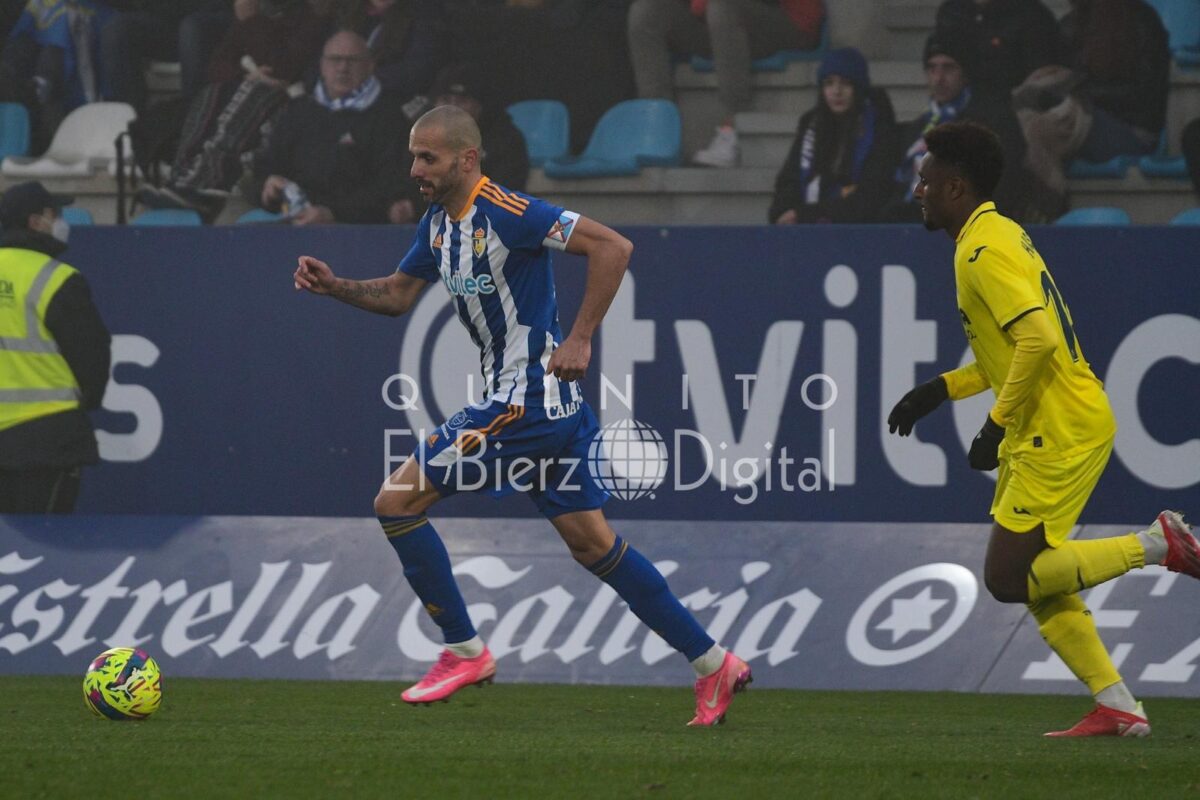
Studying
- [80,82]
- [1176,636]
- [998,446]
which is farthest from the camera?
[80,82]

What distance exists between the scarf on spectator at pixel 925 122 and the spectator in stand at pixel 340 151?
285 cm

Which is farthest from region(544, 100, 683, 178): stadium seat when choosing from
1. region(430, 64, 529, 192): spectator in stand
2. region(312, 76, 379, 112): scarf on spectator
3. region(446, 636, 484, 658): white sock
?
region(446, 636, 484, 658): white sock

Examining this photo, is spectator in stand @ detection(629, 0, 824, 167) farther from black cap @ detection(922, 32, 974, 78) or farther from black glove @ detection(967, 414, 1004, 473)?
black glove @ detection(967, 414, 1004, 473)

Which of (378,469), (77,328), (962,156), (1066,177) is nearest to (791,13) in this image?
(1066,177)

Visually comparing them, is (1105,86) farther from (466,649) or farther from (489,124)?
(466,649)

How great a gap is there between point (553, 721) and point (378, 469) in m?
3.41

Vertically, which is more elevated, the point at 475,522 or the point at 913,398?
the point at 913,398

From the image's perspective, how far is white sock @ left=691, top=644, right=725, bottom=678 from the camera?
18.6 feet

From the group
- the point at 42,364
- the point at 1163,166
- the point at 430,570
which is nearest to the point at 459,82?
the point at 42,364

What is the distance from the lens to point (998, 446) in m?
5.47

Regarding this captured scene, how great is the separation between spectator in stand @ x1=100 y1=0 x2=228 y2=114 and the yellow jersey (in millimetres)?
7582

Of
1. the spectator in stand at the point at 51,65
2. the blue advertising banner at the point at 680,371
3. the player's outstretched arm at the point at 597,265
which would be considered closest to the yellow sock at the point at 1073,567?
the player's outstretched arm at the point at 597,265

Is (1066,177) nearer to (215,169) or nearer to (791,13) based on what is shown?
(791,13)

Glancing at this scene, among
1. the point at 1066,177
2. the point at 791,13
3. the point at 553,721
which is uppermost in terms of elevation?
the point at 791,13
